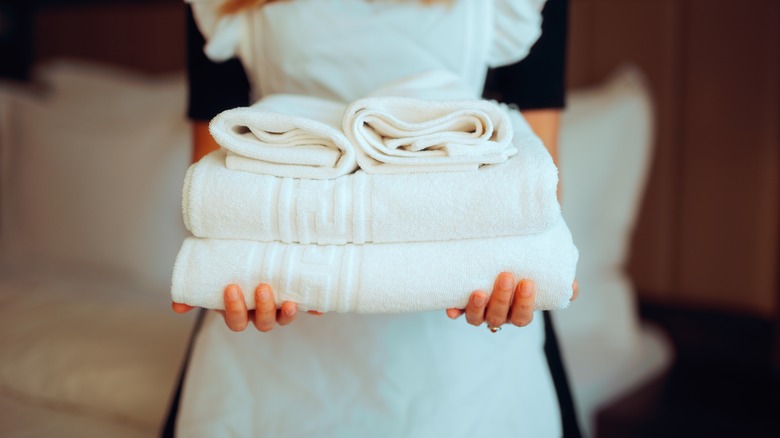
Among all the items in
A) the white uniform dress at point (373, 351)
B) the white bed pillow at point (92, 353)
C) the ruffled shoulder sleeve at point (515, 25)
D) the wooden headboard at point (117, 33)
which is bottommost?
the white bed pillow at point (92, 353)

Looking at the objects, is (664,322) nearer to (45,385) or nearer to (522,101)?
(522,101)

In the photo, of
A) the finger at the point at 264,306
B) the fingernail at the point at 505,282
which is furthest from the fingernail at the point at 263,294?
the fingernail at the point at 505,282

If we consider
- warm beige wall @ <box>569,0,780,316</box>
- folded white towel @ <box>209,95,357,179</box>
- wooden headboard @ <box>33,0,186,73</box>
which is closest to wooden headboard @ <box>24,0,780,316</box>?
warm beige wall @ <box>569,0,780,316</box>

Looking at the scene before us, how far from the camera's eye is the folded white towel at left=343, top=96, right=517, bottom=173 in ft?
1.98

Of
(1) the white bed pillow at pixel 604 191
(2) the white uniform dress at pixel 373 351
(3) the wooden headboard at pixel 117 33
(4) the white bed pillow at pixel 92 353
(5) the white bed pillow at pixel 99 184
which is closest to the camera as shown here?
(2) the white uniform dress at pixel 373 351

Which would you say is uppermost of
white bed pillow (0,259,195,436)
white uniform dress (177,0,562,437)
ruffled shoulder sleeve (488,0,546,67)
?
ruffled shoulder sleeve (488,0,546,67)

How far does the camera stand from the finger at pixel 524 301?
61cm

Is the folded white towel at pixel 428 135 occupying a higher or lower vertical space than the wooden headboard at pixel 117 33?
lower

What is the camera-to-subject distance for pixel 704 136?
1447 millimetres

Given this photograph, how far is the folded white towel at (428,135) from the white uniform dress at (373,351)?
0.47 ft

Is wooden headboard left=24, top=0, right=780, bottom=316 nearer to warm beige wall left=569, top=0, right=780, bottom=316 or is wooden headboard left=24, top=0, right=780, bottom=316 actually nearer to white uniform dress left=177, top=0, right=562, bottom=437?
warm beige wall left=569, top=0, right=780, bottom=316

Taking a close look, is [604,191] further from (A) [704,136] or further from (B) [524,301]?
(B) [524,301]

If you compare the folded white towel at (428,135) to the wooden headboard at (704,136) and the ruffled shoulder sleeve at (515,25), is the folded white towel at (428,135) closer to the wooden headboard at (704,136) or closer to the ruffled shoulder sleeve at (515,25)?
the ruffled shoulder sleeve at (515,25)

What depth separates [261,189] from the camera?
604 millimetres
